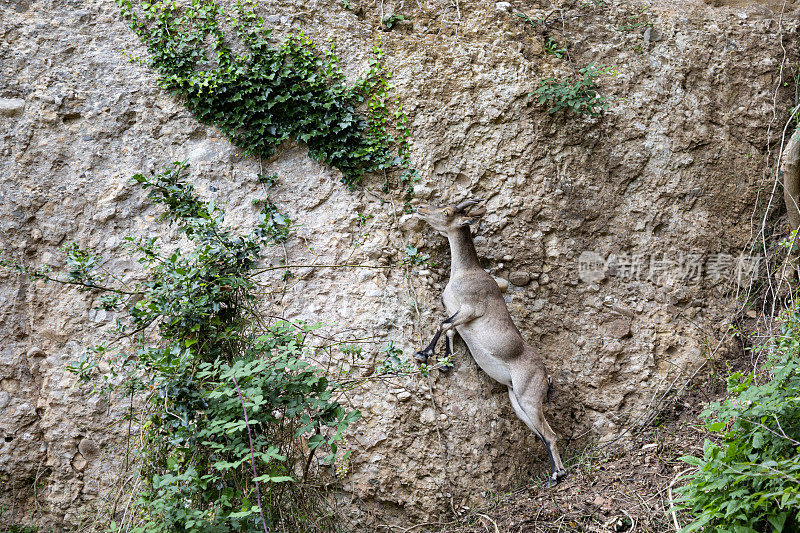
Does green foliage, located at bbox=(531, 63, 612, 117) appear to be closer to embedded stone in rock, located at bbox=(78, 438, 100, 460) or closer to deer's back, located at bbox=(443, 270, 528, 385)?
deer's back, located at bbox=(443, 270, 528, 385)

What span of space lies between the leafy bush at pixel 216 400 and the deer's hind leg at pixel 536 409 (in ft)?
7.49

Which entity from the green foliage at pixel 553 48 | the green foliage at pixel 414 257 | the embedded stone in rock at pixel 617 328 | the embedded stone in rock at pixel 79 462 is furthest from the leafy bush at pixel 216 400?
the green foliage at pixel 553 48

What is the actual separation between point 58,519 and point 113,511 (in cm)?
192

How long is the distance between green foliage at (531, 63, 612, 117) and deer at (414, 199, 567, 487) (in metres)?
1.50

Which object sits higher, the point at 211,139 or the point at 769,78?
the point at 769,78

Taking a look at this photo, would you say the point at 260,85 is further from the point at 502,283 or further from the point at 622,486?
the point at 622,486

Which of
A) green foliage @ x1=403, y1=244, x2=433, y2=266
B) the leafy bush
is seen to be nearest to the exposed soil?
the leafy bush

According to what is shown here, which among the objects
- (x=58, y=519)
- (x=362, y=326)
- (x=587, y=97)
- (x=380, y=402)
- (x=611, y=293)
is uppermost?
(x=587, y=97)

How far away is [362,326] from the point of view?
595 centimetres

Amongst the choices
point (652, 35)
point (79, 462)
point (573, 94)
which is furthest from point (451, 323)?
point (652, 35)

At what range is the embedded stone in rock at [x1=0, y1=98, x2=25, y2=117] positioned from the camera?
618 cm

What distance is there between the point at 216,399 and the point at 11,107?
4.25m

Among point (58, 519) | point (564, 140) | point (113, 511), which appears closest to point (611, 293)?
point (564, 140)

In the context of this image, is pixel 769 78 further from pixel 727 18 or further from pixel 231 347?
pixel 231 347
